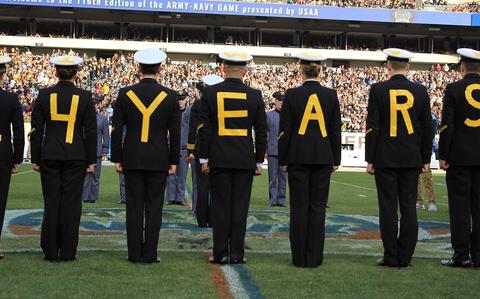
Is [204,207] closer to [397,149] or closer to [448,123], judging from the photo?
[397,149]

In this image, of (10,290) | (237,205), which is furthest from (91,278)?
(237,205)

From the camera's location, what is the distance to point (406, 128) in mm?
6770

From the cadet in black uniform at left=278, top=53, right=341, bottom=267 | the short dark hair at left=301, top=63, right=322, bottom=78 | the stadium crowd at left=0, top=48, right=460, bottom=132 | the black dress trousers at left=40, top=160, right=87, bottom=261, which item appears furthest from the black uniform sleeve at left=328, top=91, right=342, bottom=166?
the stadium crowd at left=0, top=48, right=460, bottom=132

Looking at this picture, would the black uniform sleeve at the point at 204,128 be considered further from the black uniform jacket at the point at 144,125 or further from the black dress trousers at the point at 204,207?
the black dress trousers at the point at 204,207

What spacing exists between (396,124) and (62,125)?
317 centimetres

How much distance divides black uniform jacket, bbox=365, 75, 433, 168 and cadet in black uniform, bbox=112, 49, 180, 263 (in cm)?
188

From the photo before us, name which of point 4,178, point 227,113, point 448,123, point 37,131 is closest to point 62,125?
point 37,131

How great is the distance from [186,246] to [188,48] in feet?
142

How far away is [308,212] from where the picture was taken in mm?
6699

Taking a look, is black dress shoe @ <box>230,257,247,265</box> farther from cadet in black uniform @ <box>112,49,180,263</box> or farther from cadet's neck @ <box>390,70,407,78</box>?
cadet's neck @ <box>390,70,407,78</box>

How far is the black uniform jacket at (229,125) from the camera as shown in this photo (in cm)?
673

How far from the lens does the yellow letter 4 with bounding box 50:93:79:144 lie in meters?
6.66

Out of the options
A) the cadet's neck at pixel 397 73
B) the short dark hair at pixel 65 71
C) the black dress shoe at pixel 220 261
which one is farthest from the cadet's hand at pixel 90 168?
the cadet's neck at pixel 397 73

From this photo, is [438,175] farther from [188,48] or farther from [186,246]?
[188,48]
